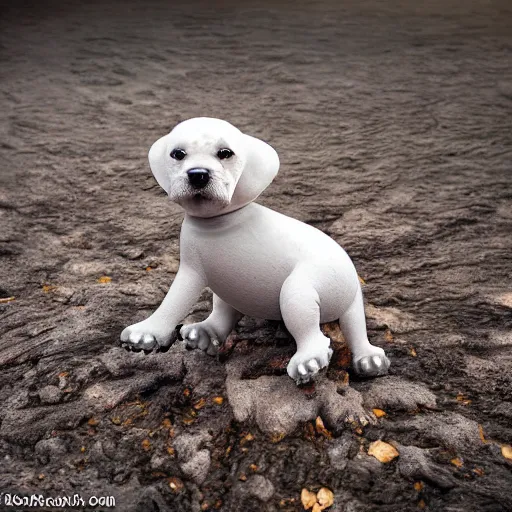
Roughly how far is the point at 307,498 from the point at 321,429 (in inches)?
9.0

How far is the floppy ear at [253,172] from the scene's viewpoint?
5.82 ft

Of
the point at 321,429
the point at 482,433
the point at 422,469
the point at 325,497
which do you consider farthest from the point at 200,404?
the point at 482,433

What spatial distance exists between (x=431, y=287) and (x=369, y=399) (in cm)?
73

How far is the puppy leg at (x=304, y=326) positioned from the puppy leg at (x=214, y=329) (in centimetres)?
29

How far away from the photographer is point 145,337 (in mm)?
1808

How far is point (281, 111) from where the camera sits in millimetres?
3908

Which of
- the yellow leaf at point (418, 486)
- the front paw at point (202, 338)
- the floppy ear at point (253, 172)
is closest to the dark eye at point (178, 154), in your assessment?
the floppy ear at point (253, 172)

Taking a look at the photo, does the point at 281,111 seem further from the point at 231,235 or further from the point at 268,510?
the point at 268,510

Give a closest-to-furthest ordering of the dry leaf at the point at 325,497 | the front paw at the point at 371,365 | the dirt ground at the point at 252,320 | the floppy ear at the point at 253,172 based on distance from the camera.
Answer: the dry leaf at the point at 325,497 < the dirt ground at the point at 252,320 < the floppy ear at the point at 253,172 < the front paw at the point at 371,365

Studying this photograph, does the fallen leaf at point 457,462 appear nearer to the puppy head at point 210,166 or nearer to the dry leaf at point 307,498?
the dry leaf at point 307,498

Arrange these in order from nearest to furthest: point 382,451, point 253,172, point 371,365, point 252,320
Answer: point 382,451
point 253,172
point 371,365
point 252,320

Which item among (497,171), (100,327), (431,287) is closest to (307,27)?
(497,171)

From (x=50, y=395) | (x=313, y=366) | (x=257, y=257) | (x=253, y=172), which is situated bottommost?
(x=50, y=395)

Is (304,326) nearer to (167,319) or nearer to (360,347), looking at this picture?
(360,347)
